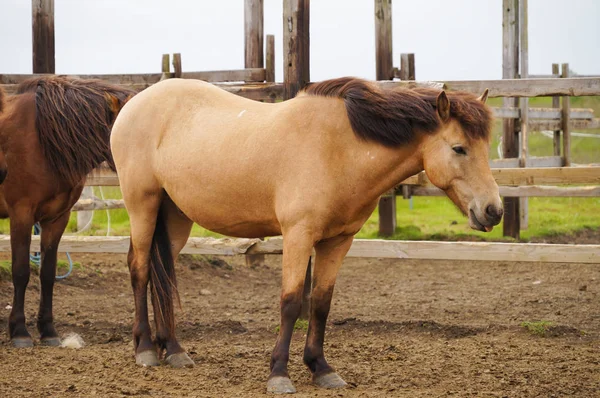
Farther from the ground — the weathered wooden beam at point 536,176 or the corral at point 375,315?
the weathered wooden beam at point 536,176

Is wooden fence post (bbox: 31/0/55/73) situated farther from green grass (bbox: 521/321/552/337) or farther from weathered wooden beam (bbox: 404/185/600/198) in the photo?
green grass (bbox: 521/321/552/337)

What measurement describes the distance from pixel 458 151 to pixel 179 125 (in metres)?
1.82

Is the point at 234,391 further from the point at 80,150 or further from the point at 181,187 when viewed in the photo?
the point at 80,150

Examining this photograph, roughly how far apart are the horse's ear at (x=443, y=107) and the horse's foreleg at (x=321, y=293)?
90 cm

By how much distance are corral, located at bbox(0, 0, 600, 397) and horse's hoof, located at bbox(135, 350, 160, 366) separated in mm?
130

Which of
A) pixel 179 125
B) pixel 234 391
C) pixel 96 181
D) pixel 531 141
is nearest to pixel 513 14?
pixel 96 181

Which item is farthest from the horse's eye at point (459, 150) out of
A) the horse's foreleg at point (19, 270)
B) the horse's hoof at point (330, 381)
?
the horse's foreleg at point (19, 270)

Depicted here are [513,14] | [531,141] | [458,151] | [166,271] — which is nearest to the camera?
[458,151]

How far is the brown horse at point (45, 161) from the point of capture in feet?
Result: 18.7

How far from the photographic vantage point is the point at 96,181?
7.30 metres

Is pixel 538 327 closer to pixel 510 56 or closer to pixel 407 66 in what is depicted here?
pixel 407 66

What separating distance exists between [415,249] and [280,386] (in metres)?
2.49

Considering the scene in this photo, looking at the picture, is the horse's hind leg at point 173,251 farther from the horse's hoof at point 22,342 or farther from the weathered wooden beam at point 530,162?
the weathered wooden beam at point 530,162

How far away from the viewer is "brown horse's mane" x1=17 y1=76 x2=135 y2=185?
19.0ft
